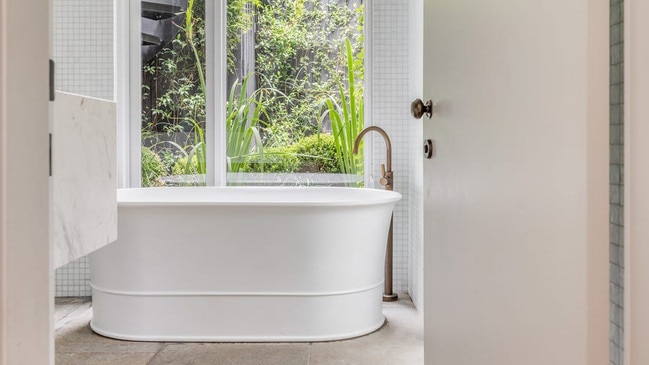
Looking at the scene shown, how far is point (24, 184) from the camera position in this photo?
2.28ft

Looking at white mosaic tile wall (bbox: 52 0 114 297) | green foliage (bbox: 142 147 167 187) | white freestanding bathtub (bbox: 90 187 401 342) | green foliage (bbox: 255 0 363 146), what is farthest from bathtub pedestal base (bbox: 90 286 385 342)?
green foliage (bbox: 255 0 363 146)

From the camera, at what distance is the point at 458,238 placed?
1.26m

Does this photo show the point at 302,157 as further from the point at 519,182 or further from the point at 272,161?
the point at 519,182

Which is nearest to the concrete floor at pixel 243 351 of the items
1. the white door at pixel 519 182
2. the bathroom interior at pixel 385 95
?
the bathroom interior at pixel 385 95

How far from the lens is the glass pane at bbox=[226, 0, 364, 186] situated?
3.64 metres

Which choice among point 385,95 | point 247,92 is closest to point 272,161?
point 247,92

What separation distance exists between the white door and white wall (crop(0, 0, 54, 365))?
709 mm

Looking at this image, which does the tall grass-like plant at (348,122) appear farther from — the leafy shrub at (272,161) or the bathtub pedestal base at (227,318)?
the bathtub pedestal base at (227,318)

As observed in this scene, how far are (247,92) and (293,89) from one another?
0.99ft

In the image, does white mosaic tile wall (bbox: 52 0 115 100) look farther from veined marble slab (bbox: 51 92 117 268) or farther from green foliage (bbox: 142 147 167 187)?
veined marble slab (bbox: 51 92 117 268)

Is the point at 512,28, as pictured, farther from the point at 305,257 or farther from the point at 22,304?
the point at 305,257

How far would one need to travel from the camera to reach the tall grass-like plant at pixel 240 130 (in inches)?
143
